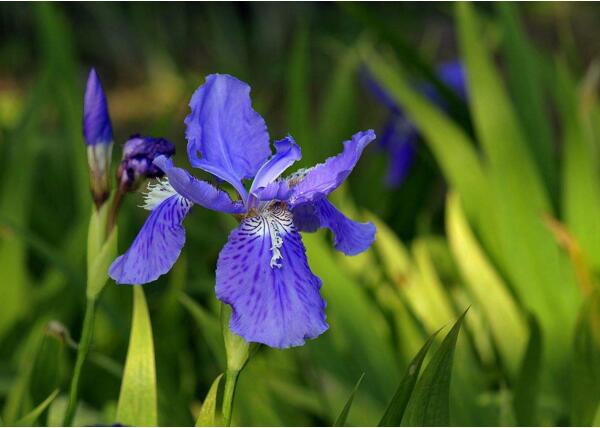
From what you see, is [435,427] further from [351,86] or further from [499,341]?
[351,86]

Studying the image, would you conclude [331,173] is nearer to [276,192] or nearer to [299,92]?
[276,192]

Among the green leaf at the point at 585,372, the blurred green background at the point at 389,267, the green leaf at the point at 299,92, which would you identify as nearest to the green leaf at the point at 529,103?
the blurred green background at the point at 389,267

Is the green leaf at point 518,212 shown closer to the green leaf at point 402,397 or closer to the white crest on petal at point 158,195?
the green leaf at point 402,397

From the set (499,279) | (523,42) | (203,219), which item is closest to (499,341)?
(499,279)

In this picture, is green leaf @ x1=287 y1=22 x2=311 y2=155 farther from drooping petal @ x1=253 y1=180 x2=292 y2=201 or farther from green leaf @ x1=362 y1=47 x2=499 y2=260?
drooping petal @ x1=253 y1=180 x2=292 y2=201

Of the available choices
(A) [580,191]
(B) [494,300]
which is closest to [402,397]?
(B) [494,300]
